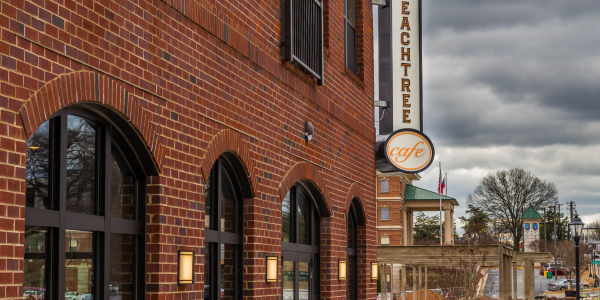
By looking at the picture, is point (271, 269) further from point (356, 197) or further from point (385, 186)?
point (385, 186)

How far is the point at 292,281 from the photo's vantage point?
10.6 m

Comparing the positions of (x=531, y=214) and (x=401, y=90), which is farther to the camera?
(x=531, y=214)

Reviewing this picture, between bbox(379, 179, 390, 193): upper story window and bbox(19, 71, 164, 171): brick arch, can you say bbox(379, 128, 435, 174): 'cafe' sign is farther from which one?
bbox(379, 179, 390, 193): upper story window

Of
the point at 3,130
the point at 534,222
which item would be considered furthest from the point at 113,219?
the point at 534,222

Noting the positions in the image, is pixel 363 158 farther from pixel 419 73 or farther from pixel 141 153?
pixel 141 153

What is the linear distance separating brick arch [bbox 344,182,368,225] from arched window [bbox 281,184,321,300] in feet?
3.57

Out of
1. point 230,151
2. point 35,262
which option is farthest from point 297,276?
point 35,262

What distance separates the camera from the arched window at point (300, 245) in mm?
10398

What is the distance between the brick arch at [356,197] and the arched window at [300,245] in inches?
42.8

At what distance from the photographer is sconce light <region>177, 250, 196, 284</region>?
6.80 meters

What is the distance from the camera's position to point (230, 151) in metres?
8.03

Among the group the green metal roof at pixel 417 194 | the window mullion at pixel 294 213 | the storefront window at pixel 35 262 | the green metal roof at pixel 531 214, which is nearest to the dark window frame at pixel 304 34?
the window mullion at pixel 294 213

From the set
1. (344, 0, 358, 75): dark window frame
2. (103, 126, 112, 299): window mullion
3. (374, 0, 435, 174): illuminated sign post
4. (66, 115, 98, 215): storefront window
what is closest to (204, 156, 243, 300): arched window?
(103, 126, 112, 299): window mullion

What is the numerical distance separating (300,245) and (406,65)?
734 centimetres
